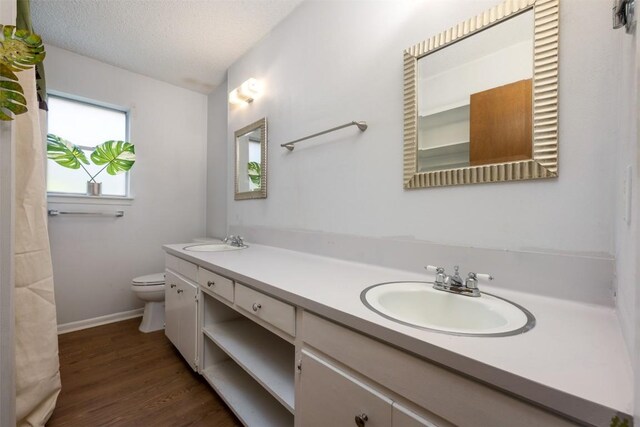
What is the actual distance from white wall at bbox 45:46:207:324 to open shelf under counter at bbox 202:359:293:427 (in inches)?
63.7

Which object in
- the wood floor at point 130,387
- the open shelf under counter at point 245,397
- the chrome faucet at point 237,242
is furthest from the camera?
the chrome faucet at point 237,242

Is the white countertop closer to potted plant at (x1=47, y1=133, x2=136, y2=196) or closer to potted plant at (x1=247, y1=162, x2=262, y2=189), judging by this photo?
potted plant at (x1=247, y1=162, x2=262, y2=189)

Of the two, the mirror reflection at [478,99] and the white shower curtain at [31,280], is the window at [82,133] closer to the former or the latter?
the white shower curtain at [31,280]

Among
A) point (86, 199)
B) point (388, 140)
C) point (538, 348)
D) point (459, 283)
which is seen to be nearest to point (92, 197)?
point (86, 199)

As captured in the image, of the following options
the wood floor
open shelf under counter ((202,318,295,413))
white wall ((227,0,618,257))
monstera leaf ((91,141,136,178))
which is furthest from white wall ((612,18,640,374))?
monstera leaf ((91,141,136,178))

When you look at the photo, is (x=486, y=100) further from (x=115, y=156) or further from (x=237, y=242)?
(x=115, y=156)

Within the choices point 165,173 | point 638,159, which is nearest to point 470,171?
point 638,159

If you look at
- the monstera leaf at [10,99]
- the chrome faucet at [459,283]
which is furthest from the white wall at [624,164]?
the monstera leaf at [10,99]

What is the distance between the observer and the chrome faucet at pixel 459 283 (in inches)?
34.5

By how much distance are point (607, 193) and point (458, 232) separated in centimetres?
41

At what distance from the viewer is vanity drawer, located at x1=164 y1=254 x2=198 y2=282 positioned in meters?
1.61

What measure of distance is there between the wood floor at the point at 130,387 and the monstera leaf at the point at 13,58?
1435 mm

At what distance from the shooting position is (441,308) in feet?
3.04

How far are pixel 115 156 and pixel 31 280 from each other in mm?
1546
